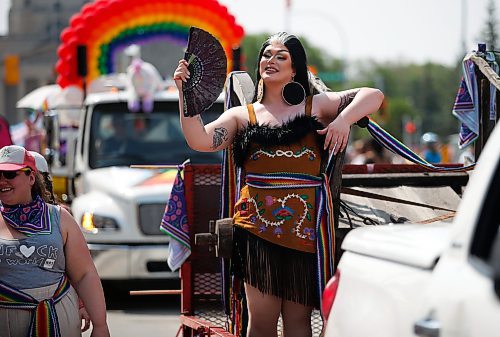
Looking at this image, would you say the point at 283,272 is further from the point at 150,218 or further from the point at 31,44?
the point at 31,44

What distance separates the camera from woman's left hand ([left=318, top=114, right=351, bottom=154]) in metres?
5.96

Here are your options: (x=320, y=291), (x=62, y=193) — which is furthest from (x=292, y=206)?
(x=62, y=193)

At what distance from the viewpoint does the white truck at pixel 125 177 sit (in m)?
12.3

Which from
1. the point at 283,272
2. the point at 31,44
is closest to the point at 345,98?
the point at 283,272

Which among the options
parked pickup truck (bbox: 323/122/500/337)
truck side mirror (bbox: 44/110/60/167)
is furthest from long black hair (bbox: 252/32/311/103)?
truck side mirror (bbox: 44/110/60/167)

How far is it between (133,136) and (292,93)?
24.4 ft

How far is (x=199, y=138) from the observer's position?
239 inches

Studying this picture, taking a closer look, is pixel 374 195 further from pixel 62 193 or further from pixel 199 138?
pixel 62 193

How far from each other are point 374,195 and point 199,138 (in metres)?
1.56

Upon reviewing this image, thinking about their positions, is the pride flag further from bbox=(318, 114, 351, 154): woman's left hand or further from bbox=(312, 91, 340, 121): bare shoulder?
bbox=(318, 114, 351, 154): woman's left hand

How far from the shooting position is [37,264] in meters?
5.76

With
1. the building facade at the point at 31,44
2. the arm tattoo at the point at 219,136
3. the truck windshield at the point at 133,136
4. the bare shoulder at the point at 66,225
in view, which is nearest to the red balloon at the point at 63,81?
the truck windshield at the point at 133,136

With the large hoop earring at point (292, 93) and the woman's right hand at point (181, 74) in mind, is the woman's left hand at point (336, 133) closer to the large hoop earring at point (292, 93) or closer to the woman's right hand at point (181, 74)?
the large hoop earring at point (292, 93)

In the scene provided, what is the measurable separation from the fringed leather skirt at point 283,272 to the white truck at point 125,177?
20.7 feet
